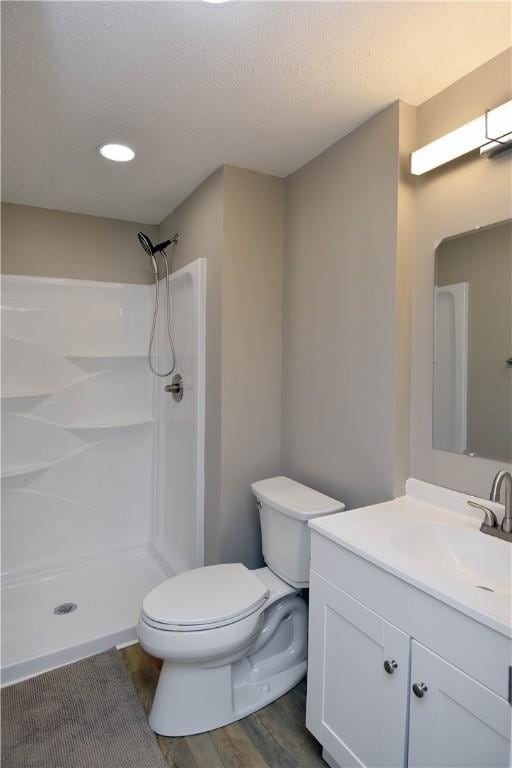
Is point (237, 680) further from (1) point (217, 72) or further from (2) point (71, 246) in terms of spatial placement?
(2) point (71, 246)

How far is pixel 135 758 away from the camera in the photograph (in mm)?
1513

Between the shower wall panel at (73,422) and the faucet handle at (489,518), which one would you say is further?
the shower wall panel at (73,422)

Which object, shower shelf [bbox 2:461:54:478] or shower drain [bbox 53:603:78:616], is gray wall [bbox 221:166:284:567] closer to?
shower drain [bbox 53:603:78:616]

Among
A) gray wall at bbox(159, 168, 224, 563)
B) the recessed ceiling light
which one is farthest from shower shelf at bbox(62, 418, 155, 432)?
the recessed ceiling light

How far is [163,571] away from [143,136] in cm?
243

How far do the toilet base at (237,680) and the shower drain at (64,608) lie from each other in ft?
3.12

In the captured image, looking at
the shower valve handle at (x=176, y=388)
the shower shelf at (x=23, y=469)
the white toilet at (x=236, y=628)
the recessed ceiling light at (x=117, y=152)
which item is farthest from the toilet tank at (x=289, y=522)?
the recessed ceiling light at (x=117, y=152)

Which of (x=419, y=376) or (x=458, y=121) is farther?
(x=419, y=376)

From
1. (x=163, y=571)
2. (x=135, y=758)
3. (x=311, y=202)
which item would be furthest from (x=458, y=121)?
(x=163, y=571)

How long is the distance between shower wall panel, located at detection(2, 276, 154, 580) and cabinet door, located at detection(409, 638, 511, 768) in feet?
7.67

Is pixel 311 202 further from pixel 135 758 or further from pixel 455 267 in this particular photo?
pixel 135 758

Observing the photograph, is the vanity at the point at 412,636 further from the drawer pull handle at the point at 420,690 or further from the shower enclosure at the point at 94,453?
the shower enclosure at the point at 94,453

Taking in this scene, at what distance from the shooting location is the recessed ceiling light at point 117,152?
1902mm

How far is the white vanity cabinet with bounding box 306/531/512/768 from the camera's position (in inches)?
36.6
